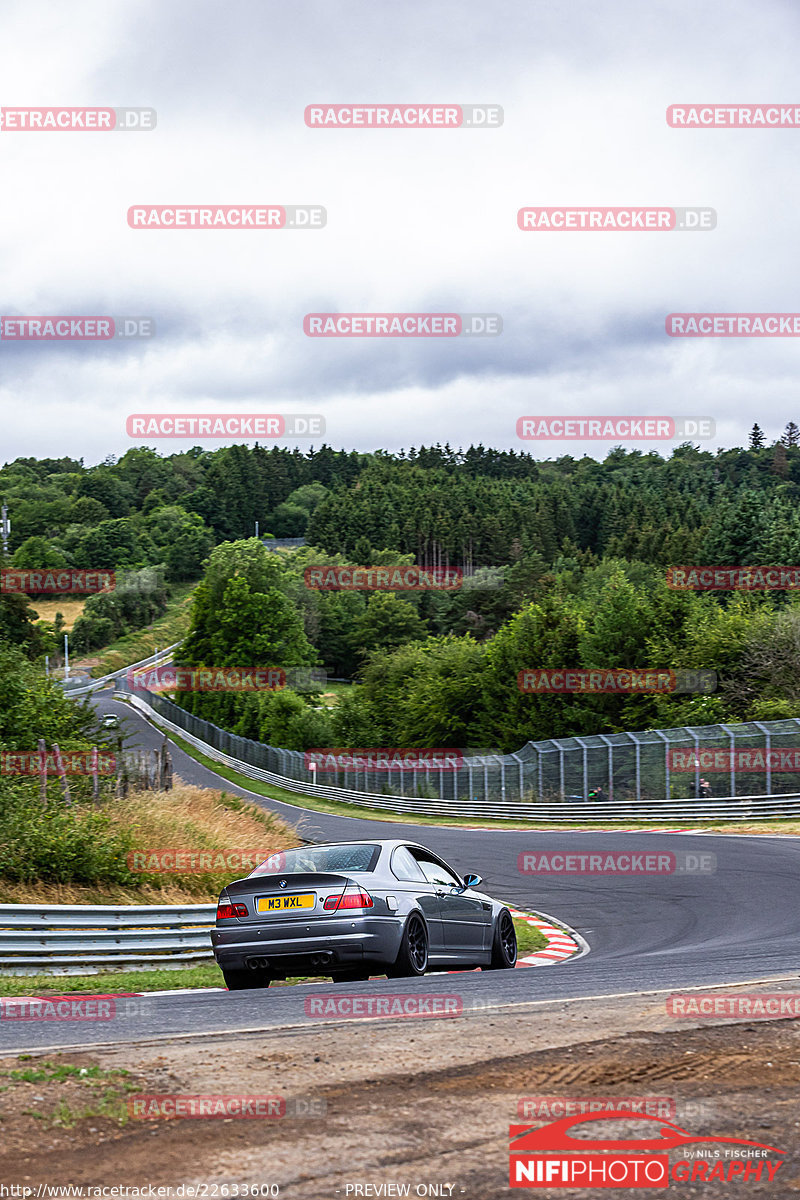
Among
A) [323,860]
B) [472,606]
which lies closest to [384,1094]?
[323,860]

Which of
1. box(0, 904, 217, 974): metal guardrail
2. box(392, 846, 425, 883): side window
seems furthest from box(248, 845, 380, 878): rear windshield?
box(0, 904, 217, 974): metal guardrail

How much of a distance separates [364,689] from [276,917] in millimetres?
68859

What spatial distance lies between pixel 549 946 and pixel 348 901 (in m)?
6.56

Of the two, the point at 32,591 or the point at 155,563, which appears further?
the point at 155,563

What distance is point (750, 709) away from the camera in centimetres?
4234

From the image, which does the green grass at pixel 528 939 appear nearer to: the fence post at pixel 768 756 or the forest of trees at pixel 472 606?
the fence post at pixel 768 756

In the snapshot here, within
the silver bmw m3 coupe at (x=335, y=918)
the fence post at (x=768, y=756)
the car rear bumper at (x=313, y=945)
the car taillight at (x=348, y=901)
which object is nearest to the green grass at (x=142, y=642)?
the fence post at (x=768, y=756)

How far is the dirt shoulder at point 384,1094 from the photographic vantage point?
4.35 meters

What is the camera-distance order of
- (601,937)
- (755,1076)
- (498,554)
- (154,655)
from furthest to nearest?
(498,554), (154,655), (601,937), (755,1076)

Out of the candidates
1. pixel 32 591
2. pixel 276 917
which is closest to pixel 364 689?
pixel 276 917

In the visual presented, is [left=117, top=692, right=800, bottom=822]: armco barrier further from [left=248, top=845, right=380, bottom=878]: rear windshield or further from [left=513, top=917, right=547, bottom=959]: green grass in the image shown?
[left=248, top=845, right=380, bottom=878]: rear windshield

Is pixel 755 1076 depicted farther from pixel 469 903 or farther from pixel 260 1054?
pixel 469 903

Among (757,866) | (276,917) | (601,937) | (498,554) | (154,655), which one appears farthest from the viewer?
(498,554)

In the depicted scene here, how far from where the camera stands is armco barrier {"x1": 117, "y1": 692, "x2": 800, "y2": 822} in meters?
31.8
